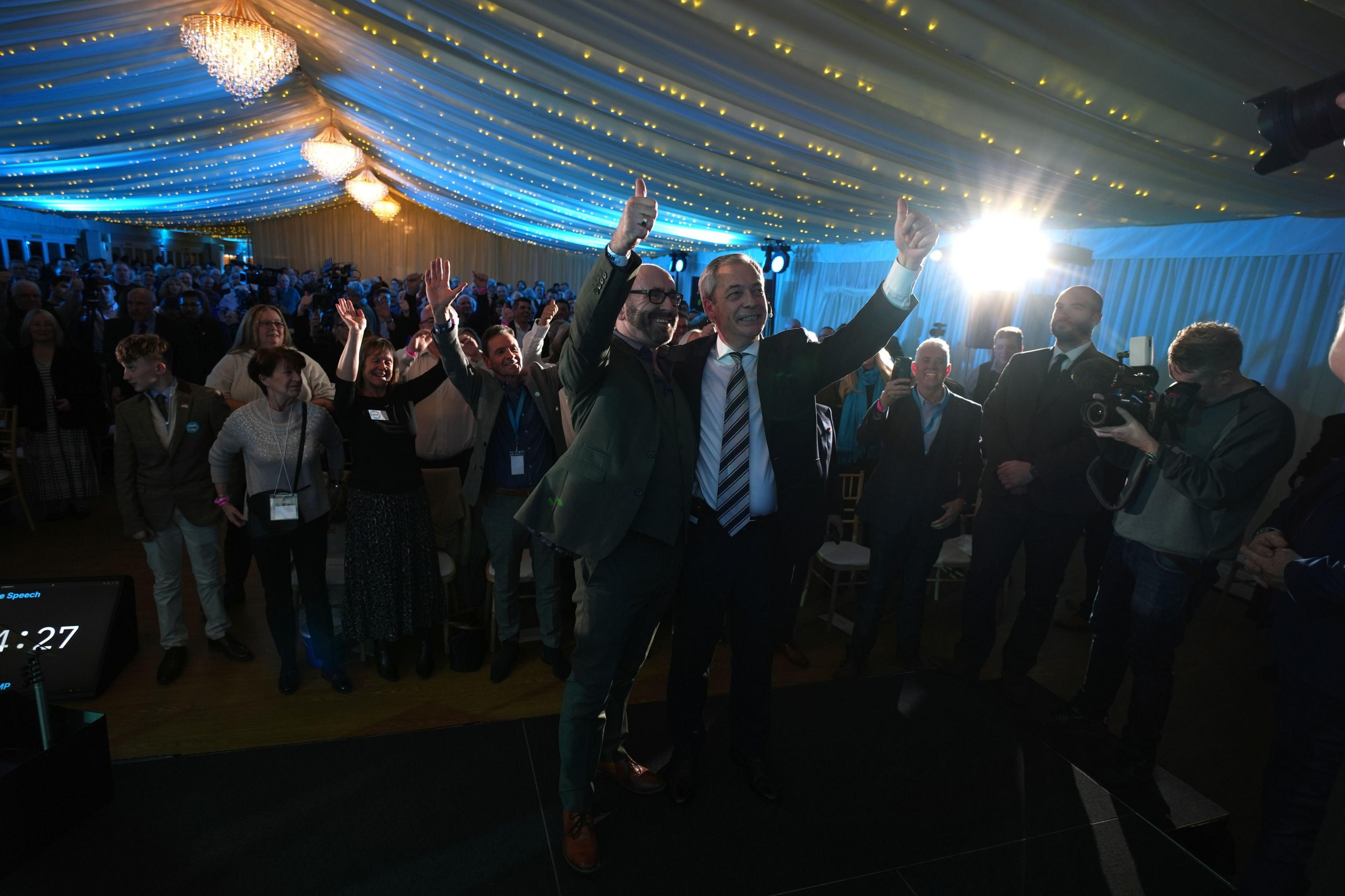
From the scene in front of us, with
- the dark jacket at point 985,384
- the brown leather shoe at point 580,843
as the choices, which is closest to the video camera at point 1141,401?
the brown leather shoe at point 580,843

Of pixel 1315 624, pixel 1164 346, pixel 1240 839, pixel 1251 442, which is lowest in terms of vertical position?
pixel 1240 839

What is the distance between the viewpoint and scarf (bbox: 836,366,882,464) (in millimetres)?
4680

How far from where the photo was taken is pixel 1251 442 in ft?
6.92

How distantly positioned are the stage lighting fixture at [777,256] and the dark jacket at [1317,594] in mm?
9800

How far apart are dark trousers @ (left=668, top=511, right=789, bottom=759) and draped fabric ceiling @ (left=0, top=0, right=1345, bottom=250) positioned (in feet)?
6.55

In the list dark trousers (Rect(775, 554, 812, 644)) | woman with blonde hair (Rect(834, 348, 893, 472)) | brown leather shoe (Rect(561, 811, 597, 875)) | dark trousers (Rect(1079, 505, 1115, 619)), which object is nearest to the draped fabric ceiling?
woman with blonde hair (Rect(834, 348, 893, 472))

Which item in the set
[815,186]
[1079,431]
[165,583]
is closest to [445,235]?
[815,186]

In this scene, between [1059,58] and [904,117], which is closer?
[1059,58]

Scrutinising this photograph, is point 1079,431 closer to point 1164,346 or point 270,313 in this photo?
point 1164,346

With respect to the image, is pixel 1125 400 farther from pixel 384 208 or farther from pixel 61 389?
pixel 384 208

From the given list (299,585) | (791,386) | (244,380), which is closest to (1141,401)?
(791,386)

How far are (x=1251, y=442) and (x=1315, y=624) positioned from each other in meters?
0.71

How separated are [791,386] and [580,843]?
149cm

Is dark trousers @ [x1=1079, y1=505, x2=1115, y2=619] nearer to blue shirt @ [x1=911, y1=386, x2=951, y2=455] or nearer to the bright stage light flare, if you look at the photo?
blue shirt @ [x1=911, y1=386, x2=951, y2=455]
